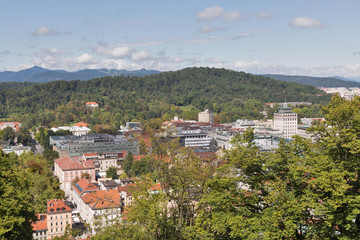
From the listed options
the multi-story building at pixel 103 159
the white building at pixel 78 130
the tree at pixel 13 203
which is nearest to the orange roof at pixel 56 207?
the tree at pixel 13 203

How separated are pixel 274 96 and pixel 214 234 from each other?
174353 millimetres

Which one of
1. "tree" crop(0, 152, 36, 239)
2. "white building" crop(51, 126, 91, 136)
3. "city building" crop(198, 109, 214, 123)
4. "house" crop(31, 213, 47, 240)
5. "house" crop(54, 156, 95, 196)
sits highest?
"tree" crop(0, 152, 36, 239)

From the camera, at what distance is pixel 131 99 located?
530ft

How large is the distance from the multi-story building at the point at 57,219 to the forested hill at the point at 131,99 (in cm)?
7955

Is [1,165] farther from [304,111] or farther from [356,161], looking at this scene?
[304,111]

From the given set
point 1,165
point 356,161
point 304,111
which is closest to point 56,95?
point 304,111

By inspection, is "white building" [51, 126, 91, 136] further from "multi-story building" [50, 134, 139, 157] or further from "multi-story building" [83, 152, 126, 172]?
"multi-story building" [83, 152, 126, 172]

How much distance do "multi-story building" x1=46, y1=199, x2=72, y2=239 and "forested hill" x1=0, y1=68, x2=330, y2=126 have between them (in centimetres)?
7955

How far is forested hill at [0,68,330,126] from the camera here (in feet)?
445

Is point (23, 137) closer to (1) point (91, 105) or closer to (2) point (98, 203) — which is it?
(1) point (91, 105)

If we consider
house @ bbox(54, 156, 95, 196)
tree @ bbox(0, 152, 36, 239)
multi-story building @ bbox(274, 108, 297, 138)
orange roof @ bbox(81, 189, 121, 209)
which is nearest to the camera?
tree @ bbox(0, 152, 36, 239)

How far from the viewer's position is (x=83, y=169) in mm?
61188

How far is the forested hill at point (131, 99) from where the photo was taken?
445ft

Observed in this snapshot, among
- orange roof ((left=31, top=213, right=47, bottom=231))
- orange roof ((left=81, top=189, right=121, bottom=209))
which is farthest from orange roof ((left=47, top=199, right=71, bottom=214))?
orange roof ((left=81, top=189, right=121, bottom=209))
